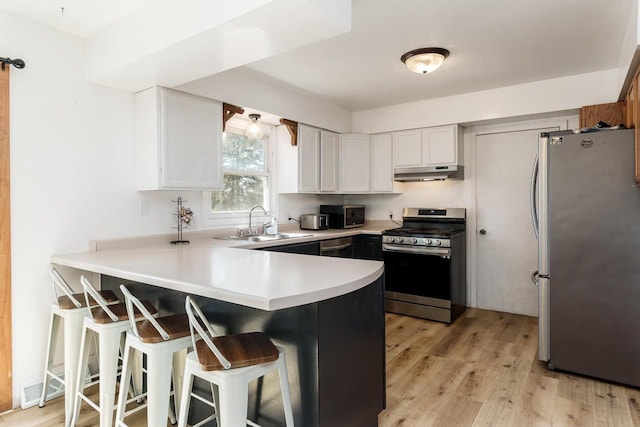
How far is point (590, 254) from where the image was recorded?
8.25 ft

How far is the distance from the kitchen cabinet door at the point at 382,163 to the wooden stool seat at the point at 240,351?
3233 mm

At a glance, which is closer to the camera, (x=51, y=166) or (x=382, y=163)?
(x=51, y=166)

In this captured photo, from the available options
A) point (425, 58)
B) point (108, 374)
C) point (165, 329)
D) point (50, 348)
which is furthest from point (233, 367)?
point (425, 58)

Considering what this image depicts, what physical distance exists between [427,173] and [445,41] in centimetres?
171

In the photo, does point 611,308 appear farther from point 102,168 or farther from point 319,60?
point 102,168

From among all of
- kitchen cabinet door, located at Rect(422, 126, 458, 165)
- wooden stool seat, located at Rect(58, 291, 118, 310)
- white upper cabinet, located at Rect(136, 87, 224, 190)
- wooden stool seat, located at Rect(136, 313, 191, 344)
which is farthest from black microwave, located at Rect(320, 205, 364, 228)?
wooden stool seat, located at Rect(136, 313, 191, 344)

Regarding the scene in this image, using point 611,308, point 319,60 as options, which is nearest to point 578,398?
point 611,308

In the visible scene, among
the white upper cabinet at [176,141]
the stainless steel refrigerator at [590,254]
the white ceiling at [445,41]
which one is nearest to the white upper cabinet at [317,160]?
the white ceiling at [445,41]

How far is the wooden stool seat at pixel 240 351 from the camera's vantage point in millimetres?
1382

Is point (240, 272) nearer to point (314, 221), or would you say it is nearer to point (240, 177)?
point (240, 177)

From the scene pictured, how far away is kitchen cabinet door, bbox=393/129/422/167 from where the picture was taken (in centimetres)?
427

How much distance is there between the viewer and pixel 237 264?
6.42 ft

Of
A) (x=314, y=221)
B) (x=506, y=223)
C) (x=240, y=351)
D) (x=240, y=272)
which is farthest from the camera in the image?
(x=314, y=221)

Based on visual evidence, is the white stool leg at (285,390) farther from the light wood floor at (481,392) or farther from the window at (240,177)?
the window at (240,177)
